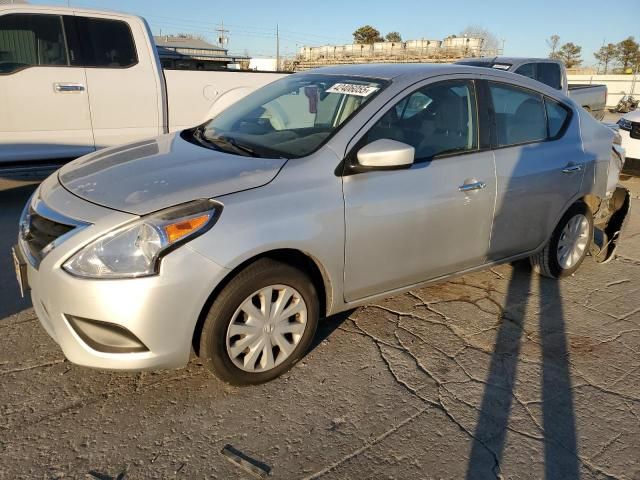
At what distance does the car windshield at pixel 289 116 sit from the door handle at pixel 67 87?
8.50 feet

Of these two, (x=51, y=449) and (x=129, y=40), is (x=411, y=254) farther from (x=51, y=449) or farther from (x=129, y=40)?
(x=129, y=40)

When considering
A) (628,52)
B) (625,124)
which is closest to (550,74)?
(625,124)

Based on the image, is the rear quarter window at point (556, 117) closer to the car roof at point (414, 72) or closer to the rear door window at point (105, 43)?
the car roof at point (414, 72)

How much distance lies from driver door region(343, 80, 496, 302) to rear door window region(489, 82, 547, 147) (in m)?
0.23

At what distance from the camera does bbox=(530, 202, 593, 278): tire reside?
4.24 meters

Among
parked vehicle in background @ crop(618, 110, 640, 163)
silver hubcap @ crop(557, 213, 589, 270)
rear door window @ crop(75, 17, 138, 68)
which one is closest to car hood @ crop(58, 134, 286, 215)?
silver hubcap @ crop(557, 213, 589, 270)

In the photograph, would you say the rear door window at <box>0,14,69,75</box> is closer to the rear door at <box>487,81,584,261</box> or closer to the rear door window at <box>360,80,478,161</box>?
the rear door window at <box>360,80,478,161</box>

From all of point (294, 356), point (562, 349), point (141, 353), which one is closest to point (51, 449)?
point (141, 353)

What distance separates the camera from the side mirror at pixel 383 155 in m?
2.87

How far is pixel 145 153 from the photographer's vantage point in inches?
127

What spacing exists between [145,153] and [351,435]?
2.01 m

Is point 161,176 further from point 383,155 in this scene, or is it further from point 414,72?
point 414,72

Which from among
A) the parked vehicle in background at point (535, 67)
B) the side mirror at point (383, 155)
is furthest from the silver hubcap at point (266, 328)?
the parked vehicle in background at point (535, 67)

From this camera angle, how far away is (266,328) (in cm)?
277
